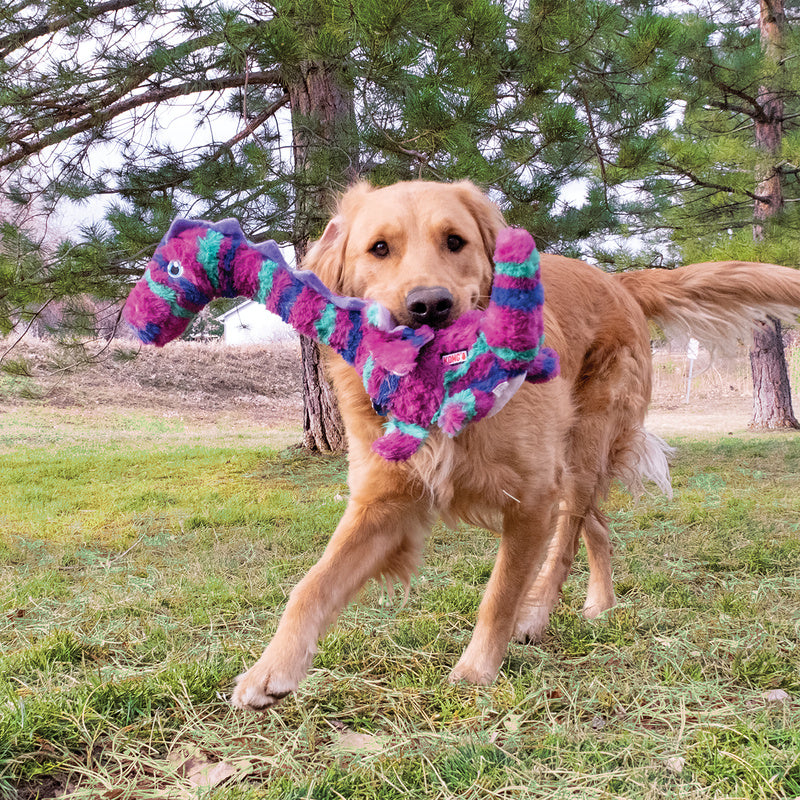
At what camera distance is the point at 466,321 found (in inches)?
83.7

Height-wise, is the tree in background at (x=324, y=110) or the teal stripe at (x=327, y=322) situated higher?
the tree in background at (x=324, y=110)

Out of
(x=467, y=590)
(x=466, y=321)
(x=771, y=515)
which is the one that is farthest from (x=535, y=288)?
(x=771, y=515)

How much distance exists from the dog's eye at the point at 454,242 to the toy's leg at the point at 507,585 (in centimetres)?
87

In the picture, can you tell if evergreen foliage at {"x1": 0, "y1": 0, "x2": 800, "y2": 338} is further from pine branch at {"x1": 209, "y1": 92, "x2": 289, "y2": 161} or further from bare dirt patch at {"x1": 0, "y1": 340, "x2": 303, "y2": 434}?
bare dirt patch at {"x1": 0, "y1": 340, "x2": 303, "y2": 434}

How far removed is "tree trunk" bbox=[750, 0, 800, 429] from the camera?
9258 mm

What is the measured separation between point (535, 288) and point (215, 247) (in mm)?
1025

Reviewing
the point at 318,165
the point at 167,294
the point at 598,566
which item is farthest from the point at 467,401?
the point at 318,165

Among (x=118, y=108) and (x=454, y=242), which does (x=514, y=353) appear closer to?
(x=454, y=242)

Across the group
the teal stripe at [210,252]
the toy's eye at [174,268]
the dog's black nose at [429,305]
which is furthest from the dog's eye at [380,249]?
the toy's eye at [174,268]

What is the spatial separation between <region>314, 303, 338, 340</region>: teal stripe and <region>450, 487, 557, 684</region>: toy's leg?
0.84m

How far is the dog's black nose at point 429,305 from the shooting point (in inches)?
80.8

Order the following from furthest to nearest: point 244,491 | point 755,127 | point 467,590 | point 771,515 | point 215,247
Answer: point 755,127 < point 244,491 < point 771,515 < point 467,590 < point 215,247

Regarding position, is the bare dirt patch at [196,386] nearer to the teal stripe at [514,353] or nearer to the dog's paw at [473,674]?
the dog's paw at [473,674]

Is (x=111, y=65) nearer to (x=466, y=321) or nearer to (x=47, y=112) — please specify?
(x=47, y=112)
